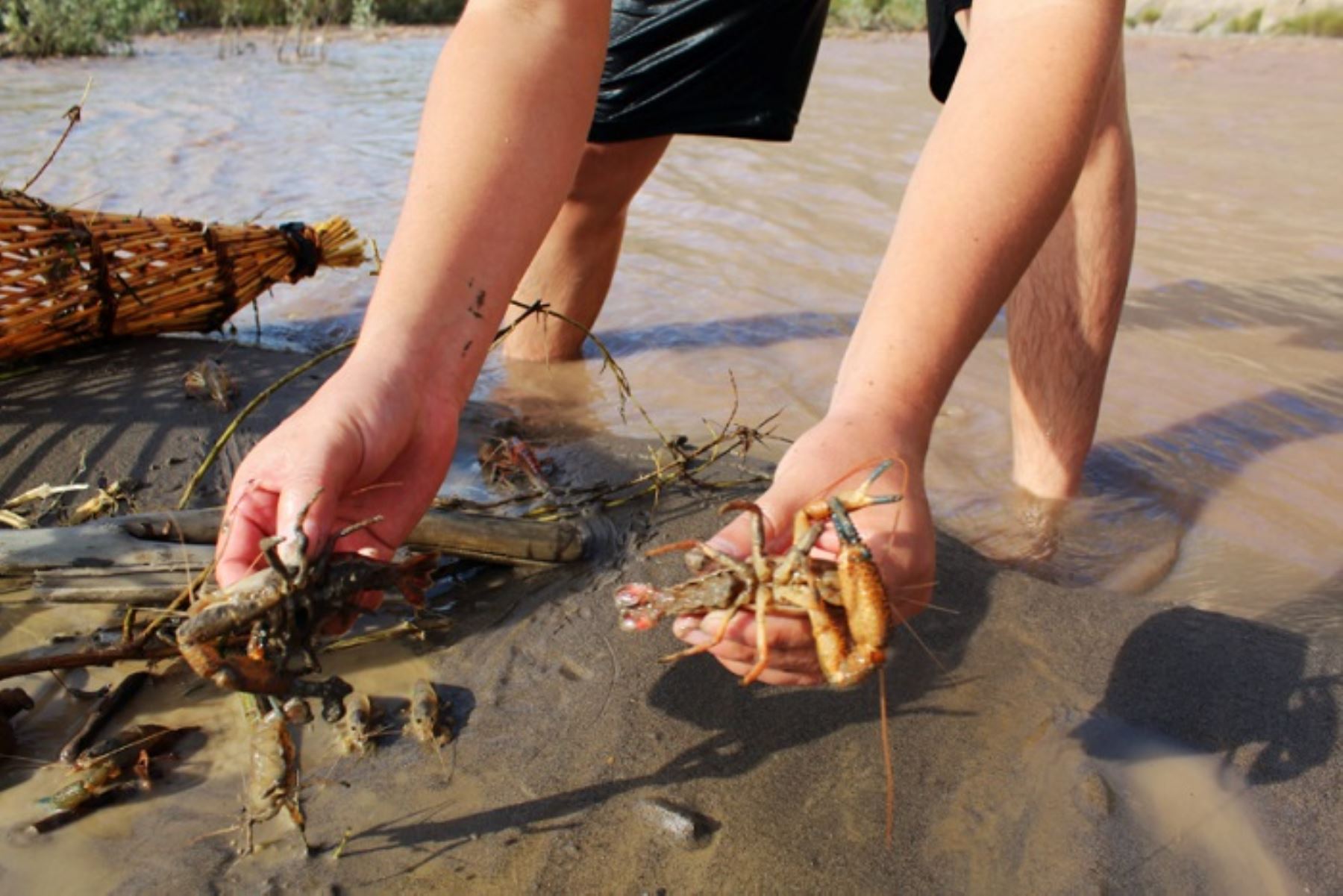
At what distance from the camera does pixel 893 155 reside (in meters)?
7.74

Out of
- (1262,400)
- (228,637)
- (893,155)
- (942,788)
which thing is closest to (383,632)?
(228,637)

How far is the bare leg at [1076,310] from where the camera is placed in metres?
2.97

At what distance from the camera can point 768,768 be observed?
1911 mm

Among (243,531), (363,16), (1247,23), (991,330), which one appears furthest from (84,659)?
(1247,23)

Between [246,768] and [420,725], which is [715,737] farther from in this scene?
[246,768]

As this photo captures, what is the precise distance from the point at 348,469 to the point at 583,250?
2348 millimetres

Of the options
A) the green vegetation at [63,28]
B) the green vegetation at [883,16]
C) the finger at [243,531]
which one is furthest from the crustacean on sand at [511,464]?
the green vegetation at [883,16]

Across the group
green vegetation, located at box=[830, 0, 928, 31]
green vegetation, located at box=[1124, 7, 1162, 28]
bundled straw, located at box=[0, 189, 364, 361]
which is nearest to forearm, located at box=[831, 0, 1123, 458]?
bundled straw, located at box=[0, 189, 364, 361]

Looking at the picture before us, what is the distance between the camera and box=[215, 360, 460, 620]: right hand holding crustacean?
1.70m

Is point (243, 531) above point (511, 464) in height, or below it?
above

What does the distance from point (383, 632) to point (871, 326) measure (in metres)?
1.15

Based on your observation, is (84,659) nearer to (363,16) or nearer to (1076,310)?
(1076,310)

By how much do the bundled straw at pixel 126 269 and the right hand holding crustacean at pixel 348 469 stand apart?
6.33 feet

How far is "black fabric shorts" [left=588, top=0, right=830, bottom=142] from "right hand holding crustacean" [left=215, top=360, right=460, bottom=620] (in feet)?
5.88
